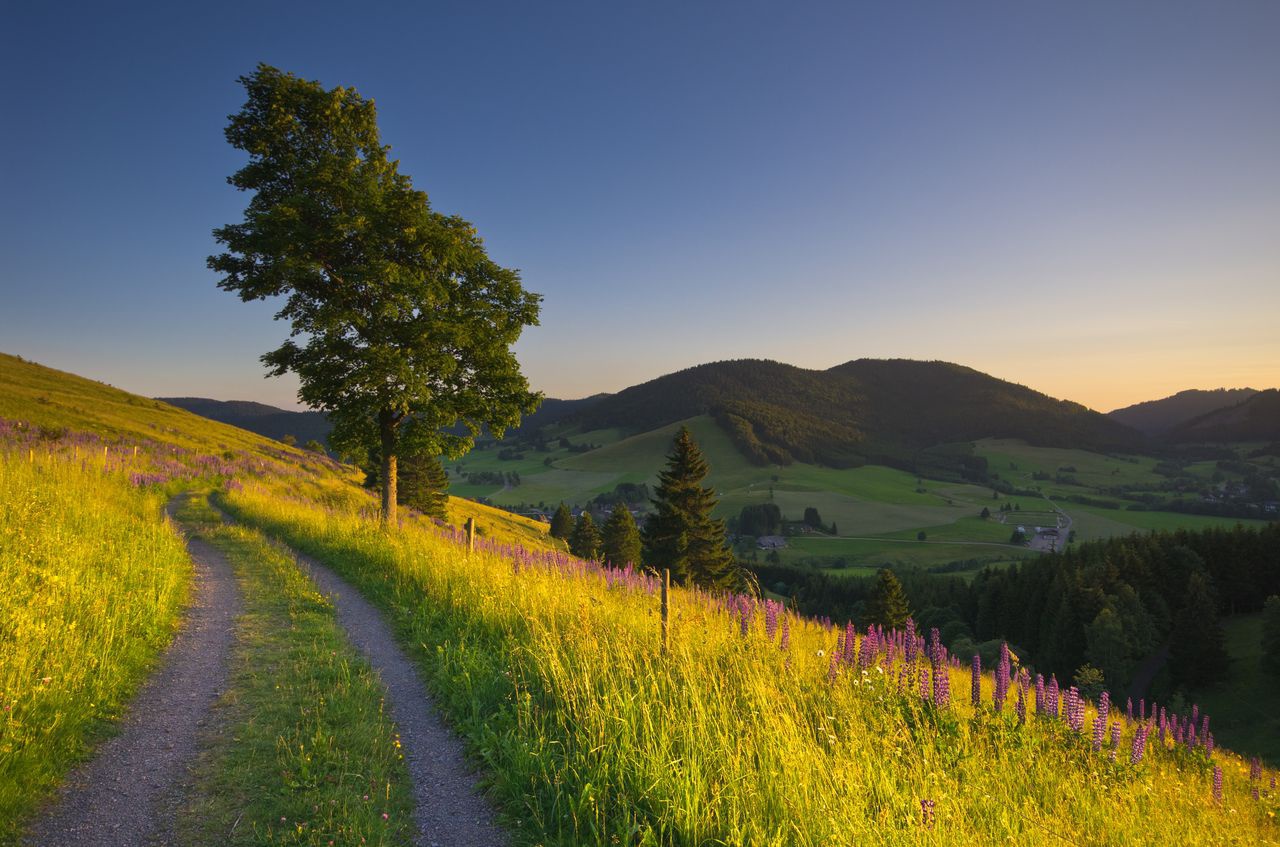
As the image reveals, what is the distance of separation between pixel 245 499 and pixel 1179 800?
2623 cm

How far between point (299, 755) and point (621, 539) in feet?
206

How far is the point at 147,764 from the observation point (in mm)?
4688

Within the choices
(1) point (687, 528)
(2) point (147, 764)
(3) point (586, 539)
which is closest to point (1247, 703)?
(1) point (687, 528)

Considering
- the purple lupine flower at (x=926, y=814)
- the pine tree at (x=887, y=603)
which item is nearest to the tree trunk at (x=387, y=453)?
the purple lupine flower at (x=926, y=814)

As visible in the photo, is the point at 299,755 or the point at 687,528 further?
the point at 687,528

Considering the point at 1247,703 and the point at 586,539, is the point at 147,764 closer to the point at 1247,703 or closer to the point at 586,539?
the point at 586,539

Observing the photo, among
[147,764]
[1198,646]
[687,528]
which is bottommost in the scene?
[1198,646]

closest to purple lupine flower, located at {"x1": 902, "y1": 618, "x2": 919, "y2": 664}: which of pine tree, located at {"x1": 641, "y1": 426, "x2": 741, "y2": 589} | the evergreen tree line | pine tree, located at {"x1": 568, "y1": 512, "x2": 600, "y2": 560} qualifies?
pine tree, located at {"x1": 641, "y1": 426, "x2": 741, "y2": 589}

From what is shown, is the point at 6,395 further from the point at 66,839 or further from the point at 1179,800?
the point at 1179,800

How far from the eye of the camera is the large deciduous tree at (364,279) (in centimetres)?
1502

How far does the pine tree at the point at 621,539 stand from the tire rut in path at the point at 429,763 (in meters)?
58.1

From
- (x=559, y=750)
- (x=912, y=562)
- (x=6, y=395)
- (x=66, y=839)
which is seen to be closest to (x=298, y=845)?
(x=66, y=839)

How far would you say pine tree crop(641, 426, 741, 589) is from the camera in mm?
45375

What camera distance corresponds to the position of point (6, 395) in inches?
1548
